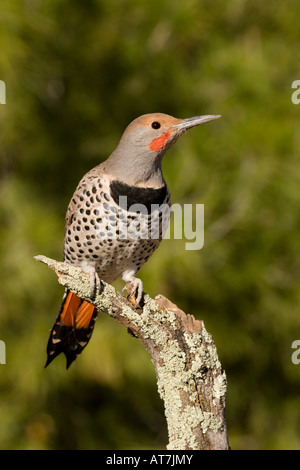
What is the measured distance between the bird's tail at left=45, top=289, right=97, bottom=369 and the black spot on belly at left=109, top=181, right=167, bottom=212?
1.99 feet

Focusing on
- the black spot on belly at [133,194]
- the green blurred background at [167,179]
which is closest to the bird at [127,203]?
the black spot on belly at [133,194]

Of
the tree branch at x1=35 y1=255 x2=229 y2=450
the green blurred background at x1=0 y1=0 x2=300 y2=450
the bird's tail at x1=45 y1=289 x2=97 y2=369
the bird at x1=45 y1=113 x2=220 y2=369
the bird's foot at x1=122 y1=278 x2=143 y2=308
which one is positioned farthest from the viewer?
the green blurred background at x1=0 y1=0 x2=300 y2=450

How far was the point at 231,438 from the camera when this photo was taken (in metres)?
6.12

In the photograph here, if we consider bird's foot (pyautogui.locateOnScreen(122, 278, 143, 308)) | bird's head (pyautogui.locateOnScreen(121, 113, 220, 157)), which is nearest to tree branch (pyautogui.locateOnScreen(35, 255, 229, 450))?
bird's foot (pyautogui.locateOnScreen(122, 278, 143, 308))

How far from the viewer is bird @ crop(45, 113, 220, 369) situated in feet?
9.52

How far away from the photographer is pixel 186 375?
2445 mm

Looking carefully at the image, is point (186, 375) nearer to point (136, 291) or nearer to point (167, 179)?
point (136, 291)

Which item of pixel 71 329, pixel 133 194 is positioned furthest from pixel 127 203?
pixel 71 329

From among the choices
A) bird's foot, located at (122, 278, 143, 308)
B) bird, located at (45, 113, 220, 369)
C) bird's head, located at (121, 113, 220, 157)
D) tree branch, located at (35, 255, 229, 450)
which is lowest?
tree branch, located at (35, 255, 229, 450)

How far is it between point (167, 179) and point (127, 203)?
7.78 feet

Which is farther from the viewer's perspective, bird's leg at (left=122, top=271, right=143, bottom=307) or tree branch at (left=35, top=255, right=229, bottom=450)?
bird's leg at (left=122, top=271, right=143, bottom=307)

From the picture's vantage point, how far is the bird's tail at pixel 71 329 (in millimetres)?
3273

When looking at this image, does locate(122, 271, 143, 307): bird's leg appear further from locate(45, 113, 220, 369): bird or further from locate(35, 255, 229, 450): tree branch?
locate(35, 255, 229, 450): tree branch

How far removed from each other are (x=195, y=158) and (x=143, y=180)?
2596mm
